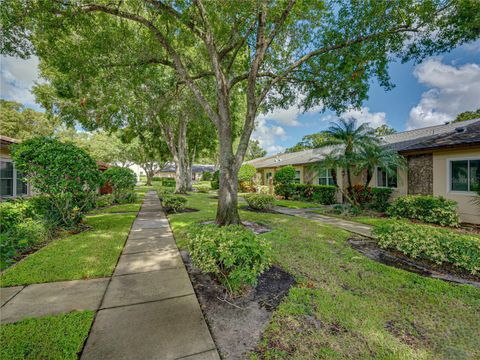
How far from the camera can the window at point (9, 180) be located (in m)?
8.69

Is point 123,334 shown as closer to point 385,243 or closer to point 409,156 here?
point 385,243

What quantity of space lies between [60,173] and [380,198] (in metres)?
13.4

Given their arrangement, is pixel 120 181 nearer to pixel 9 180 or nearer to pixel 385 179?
pixel 9 180

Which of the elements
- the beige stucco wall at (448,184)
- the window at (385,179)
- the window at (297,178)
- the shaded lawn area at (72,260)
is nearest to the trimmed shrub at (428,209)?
the beige stucco wall at (448,184)

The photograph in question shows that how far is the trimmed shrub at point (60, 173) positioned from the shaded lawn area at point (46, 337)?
185 inches

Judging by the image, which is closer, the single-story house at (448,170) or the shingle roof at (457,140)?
the shingle roof at (457,140)

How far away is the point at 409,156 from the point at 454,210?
10.8 feet

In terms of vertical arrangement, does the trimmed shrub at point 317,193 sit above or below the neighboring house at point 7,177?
below

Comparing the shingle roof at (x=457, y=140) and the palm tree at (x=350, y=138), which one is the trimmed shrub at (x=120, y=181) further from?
the shingle roof at (x=457, y=140)

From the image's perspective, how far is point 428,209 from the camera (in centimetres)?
807

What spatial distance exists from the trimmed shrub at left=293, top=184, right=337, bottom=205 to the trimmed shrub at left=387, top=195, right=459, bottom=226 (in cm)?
407

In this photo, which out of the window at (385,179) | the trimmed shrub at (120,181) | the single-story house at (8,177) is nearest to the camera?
the single-story house at (8,177)

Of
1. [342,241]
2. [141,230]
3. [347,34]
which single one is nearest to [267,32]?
[347,34]

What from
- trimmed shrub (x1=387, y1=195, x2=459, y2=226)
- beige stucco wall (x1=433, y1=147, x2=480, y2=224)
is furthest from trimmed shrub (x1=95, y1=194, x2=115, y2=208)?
beige stucco wall (x1=433, y1=147, x2=480, y2=224)
